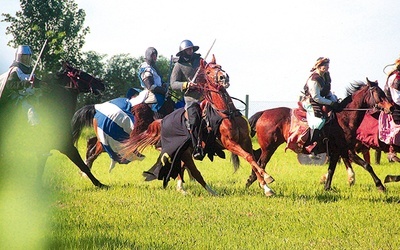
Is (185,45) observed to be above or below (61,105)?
above

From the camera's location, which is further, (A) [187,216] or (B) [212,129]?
(B) [212,129]

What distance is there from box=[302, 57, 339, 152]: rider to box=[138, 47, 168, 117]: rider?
2759mm

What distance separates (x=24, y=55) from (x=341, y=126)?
539 cm

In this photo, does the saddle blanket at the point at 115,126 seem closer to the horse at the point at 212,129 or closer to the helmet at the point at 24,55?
the horse at the point at 212,129

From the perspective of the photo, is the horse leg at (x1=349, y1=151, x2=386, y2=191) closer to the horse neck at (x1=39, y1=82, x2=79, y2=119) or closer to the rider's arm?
the rider's arm

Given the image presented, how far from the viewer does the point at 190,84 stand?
380 inches

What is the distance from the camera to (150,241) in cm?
593

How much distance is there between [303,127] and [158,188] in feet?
9.31

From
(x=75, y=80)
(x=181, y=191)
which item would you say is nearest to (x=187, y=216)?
(x=181, y=191)

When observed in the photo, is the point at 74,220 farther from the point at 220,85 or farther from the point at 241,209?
the point at 220,85

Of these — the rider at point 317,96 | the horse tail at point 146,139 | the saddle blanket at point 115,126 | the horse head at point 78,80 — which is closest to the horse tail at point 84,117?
the saddle blanket at point 115,126

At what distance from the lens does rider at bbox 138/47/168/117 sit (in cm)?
1197

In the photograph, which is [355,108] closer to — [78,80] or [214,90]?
[214,90]

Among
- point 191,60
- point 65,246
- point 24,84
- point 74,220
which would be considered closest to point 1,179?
point 65,246
